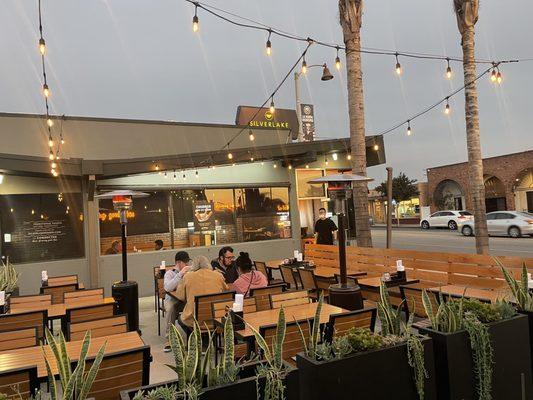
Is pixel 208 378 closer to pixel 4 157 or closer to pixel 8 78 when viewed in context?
pixel 4 157

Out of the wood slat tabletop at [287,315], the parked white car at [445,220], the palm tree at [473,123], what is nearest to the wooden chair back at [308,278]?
the wood slat tabletop at [287,315]

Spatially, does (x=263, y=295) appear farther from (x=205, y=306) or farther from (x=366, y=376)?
(x=366, y=376)

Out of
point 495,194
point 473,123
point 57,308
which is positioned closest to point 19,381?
point 57,308

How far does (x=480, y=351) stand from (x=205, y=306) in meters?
3.43

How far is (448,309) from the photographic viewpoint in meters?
3.04

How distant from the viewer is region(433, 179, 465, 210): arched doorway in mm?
37219

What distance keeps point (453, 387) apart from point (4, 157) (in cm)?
894

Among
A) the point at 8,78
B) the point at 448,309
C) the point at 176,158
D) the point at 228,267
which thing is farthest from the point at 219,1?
the point at 448,309

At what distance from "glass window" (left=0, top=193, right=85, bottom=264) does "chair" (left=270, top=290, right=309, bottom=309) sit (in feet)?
24.1

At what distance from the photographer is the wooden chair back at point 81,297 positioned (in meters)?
6.28

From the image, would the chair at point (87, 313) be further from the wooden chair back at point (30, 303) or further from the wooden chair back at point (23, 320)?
the wooden chair back at point (30, 303)

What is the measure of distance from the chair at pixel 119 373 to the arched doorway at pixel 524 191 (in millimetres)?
34262

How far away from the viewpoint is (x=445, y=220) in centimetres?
3042

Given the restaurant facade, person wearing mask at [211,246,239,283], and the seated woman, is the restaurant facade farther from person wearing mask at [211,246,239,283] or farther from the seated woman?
the seated woman
